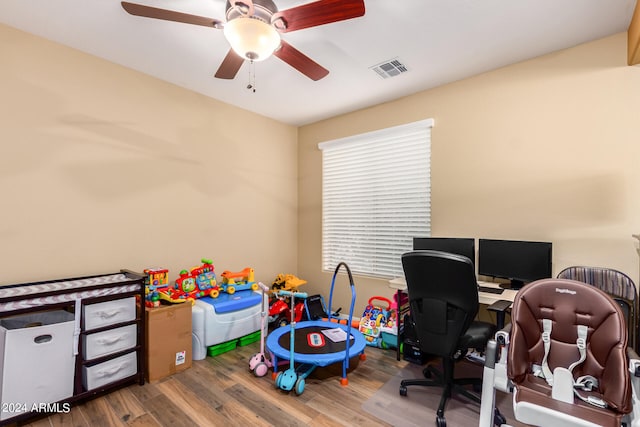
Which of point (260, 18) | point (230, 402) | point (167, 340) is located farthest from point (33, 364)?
point (260, 18)

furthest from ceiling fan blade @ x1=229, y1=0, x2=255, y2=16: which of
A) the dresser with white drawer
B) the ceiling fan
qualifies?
the dresser with white drawer

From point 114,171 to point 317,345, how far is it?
2.52 m

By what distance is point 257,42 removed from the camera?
5.74 ft

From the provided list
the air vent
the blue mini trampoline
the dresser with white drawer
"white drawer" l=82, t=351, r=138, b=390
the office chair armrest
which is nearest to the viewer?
the office chair armrest

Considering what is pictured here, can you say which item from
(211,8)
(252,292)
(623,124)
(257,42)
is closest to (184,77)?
(211,8)

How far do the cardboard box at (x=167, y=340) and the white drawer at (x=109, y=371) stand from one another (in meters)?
0.13

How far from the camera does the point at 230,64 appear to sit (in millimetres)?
2217

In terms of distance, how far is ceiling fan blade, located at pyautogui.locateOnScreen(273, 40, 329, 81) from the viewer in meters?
1.99

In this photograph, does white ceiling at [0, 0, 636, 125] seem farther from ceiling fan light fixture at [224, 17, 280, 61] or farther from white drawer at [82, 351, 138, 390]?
white drawer at [82, 351, 138, 390]

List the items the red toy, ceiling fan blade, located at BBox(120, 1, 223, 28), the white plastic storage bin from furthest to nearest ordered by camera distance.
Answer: the red toy → the white plastic storage bin → ceiling fan blade, located at BBox(120, 1, 223, 28)

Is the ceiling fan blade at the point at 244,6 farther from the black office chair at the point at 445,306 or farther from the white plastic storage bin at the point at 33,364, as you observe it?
the white plastic storage bin at the point at 33,364

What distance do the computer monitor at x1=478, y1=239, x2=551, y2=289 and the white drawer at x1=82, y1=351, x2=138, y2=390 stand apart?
3.15 metres

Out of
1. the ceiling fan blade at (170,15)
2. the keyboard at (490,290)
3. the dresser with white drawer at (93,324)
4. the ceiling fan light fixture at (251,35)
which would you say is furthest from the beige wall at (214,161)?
the ceiling fan light fixture at (251,35)

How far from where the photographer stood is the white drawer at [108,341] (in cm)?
228
